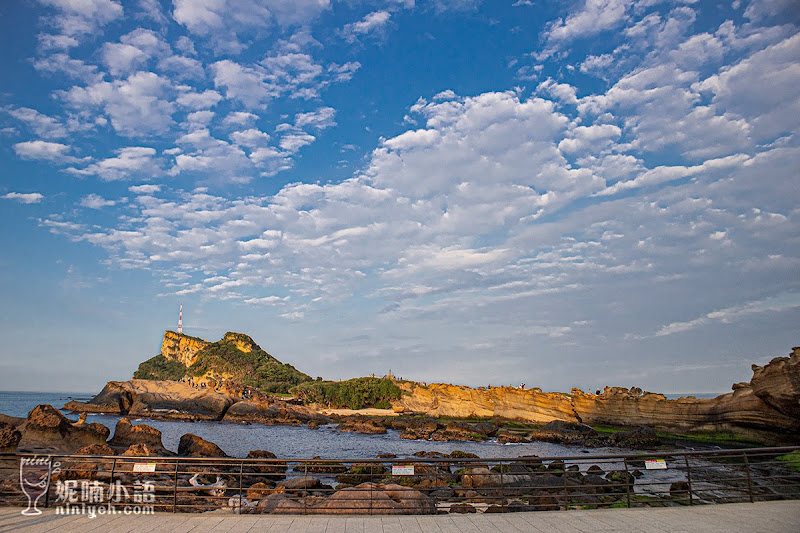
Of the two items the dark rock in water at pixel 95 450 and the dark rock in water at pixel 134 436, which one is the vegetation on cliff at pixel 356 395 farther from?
the dark rock in water at pixel 95 450

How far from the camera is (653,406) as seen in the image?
6825 cm

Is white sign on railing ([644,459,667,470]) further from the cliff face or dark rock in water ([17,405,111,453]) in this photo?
dark rock in water ([17,405,111,453])

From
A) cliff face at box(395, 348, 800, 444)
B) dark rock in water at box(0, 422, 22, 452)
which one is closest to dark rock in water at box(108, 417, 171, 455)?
dark rock in water at box(0, 422, 22, 452)

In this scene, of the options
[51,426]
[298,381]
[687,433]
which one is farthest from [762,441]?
[298,381]

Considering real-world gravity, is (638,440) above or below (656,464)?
below

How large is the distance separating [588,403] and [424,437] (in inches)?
1340

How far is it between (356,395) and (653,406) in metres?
99.5

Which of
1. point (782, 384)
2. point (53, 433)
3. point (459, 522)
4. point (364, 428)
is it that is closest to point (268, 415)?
point (364, 428)

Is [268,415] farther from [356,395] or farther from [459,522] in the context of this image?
[459,522]

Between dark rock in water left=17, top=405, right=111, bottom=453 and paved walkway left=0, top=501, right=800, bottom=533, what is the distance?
881 inches

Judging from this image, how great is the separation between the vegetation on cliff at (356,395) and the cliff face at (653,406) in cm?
1172

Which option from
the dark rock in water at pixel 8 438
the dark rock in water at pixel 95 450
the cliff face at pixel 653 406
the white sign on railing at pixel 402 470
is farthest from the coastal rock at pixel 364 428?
the white sign on railing at pixel 402 470

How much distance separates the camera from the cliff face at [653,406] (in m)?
36.8

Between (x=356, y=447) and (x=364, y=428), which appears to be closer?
(x=356, y=447)
